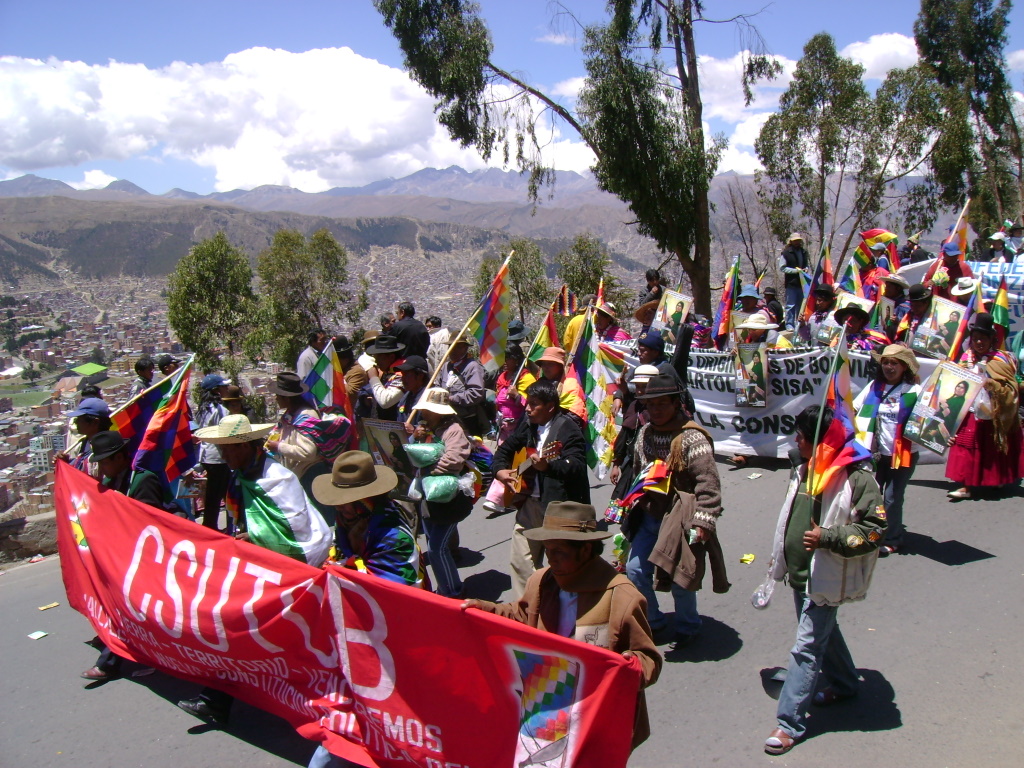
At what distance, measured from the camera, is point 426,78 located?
20250 millimetres

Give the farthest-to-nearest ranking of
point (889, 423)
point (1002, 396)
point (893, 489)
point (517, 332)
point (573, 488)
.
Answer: point (517, 332), point (1002, 396), point (893, 489), point (889, 423), point (573, 488)

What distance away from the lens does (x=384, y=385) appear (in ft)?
23.3

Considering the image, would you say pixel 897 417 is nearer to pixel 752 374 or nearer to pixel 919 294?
pixel 919 294

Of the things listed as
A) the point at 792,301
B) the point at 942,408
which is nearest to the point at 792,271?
the point at 792,301

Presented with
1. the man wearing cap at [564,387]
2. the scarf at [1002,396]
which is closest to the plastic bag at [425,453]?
the man wearing cap at [564,387]

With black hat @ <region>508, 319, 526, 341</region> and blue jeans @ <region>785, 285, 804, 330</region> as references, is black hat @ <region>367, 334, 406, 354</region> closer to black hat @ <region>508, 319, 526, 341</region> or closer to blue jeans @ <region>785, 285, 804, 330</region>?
black hat @ <region>508, 319, 526, 341</region>

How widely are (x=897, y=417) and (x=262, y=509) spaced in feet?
15.5

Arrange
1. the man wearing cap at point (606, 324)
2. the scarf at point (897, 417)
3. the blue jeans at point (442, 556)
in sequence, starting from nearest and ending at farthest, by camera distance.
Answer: the blue jeans at point (442, 556) < the scarf at point (897, 417) < the man wearing cap at point (606, 324)

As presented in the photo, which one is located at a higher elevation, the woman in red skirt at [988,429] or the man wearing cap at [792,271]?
the man wearing cap at [792,271]

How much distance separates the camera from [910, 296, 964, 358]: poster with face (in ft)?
24.6

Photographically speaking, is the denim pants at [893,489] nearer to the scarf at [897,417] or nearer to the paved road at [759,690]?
the scarf at [897,417]

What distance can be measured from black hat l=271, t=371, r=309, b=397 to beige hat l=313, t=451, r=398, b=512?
6.98 ft

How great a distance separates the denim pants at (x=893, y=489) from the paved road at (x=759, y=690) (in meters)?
0.19

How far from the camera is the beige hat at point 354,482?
380 cm
